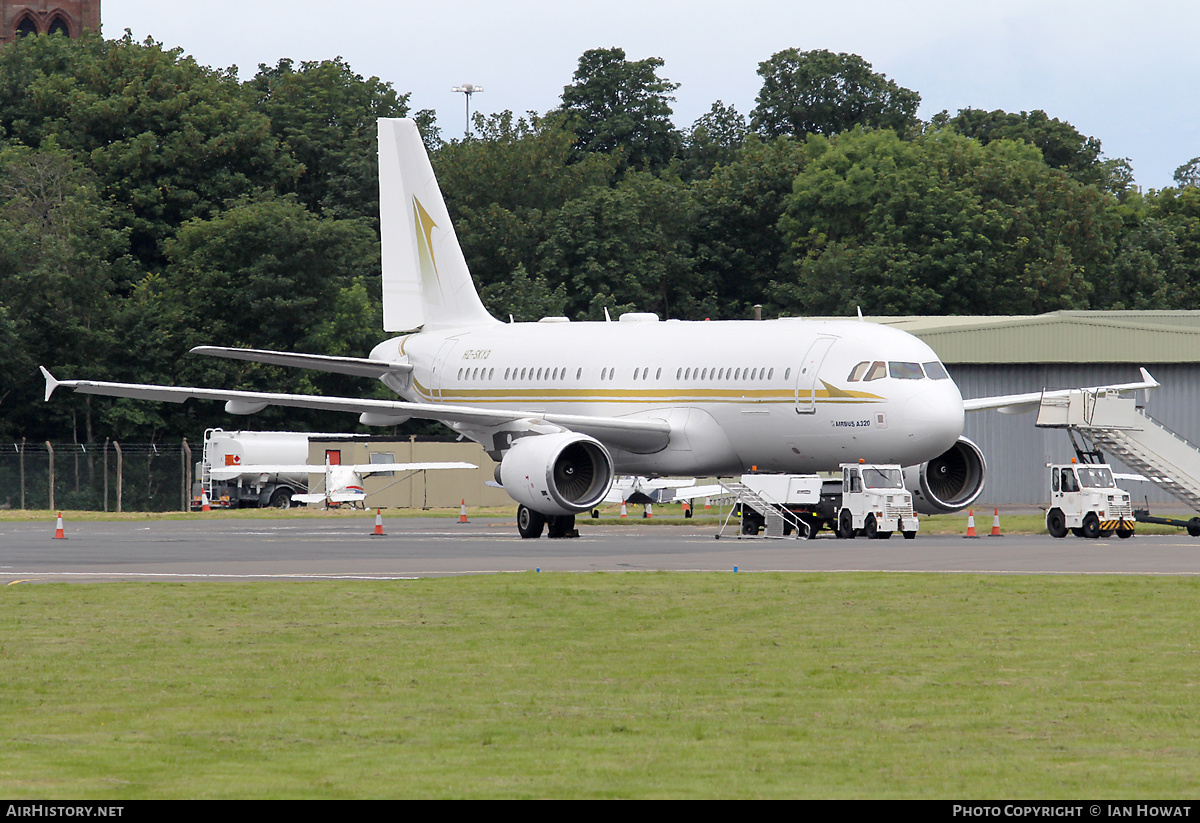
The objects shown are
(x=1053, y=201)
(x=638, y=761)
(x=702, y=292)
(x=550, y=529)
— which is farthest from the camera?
(x=702, y=292)

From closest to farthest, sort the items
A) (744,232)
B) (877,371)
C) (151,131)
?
(877,371) < (151,131) < (744,232)

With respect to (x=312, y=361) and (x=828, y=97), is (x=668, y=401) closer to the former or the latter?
(x=312, y=361)

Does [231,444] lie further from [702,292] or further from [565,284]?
[702,292]

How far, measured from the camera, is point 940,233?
7856cm

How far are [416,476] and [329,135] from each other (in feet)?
115

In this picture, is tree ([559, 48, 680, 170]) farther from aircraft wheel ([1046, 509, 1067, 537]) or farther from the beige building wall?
aircraft wheel ([1046, 509, 1067, 537])

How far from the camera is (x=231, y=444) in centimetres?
6284

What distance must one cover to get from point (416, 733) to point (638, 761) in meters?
1.73

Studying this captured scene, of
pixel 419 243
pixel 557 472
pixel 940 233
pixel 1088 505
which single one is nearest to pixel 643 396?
pixel 557 472

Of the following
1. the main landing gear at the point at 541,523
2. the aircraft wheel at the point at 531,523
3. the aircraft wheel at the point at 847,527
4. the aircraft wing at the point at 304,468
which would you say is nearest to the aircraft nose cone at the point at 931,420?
the aircraft wheel at the point at 847,527

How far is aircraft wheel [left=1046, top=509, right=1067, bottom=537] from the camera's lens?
35.1 m

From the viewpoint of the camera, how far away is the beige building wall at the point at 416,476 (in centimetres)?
6172

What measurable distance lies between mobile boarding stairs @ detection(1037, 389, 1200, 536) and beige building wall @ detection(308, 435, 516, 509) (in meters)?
26.2

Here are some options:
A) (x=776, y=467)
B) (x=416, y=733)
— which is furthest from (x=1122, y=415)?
(x=416, y=733)
